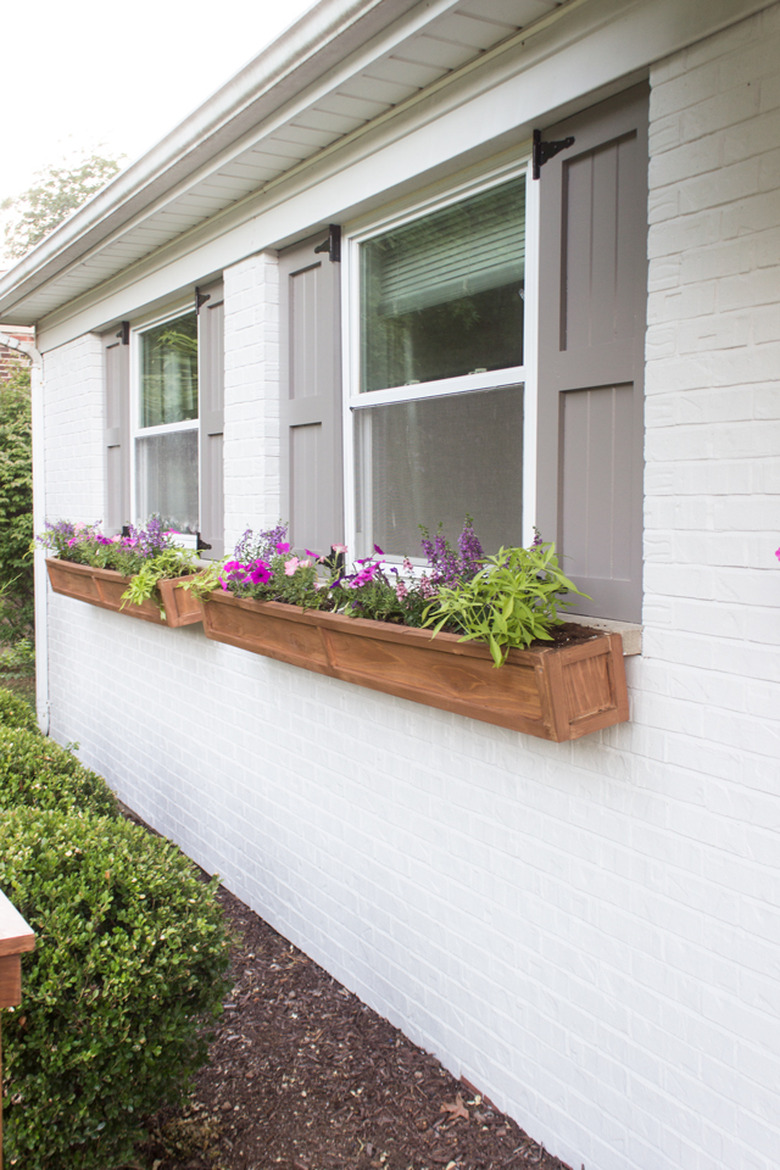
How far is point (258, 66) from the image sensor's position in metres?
2.65

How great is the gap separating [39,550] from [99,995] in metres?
4.87

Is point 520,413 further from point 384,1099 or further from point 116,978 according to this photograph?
point 384,1099

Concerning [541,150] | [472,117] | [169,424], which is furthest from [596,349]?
[169,424]

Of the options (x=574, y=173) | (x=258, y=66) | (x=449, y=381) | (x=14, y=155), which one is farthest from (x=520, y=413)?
(x=14, y=155)

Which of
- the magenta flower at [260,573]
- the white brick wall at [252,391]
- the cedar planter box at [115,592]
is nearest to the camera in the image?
the magenta flower at [260,573]

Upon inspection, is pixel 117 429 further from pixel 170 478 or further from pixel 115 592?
pixel 115 592

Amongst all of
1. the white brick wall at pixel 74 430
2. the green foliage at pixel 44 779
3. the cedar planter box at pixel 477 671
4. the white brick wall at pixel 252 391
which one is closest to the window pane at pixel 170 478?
the white brick wall at pixel 74 430

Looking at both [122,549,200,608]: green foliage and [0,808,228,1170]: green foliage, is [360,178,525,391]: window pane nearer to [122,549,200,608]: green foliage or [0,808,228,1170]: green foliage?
[122,549,200,608]: green foliage

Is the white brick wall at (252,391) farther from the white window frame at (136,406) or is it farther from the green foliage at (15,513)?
the green foliage at (15,513)

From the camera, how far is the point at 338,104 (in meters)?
2.72

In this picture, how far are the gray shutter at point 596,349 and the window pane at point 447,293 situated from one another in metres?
0.20

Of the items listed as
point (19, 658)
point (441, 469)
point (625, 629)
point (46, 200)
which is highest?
point (46, 200)

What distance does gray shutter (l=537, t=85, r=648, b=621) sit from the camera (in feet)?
6.98

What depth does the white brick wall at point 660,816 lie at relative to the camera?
1846 millimetres
